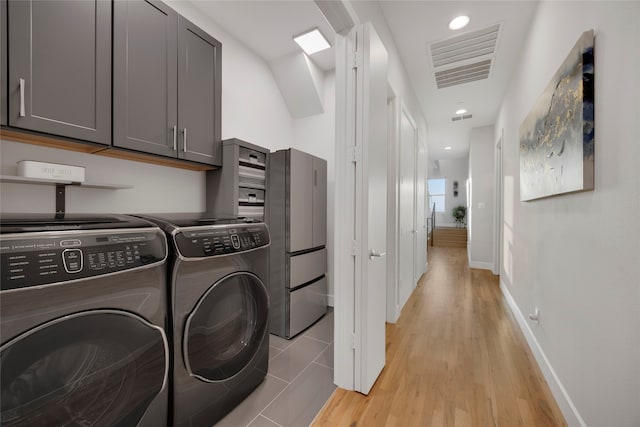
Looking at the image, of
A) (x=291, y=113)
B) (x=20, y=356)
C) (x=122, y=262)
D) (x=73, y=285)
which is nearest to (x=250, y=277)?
(x=122, y=262)

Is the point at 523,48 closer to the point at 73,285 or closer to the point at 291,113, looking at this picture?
the point at 291,113

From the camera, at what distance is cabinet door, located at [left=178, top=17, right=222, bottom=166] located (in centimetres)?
176

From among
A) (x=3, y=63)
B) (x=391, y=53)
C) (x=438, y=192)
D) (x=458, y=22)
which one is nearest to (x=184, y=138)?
(x=3, y=63)

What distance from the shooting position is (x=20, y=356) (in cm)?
76

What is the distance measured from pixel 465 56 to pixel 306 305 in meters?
3.26

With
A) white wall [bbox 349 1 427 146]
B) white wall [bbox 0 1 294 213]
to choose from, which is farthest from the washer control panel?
white wall [bbox 349 1 427 146]

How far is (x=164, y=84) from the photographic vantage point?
1636mm

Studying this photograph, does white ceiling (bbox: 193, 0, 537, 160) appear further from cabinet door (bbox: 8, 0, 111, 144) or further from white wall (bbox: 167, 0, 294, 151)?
cabinet door (bbox: 8, 0, 111, 144)

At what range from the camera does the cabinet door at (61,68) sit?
42.4 inches

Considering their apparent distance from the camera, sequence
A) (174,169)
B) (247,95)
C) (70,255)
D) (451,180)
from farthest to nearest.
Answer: (451,180) → (247,95) → (174,169) → (70,255)

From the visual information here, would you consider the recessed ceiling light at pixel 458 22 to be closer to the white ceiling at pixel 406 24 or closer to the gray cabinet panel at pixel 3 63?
the white ceiling at pixel 406 24

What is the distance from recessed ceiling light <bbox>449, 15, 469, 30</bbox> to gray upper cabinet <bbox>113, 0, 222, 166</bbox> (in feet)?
6.96

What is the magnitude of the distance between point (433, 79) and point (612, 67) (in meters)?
2.62

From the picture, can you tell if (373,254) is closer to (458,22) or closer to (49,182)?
(49,182)
